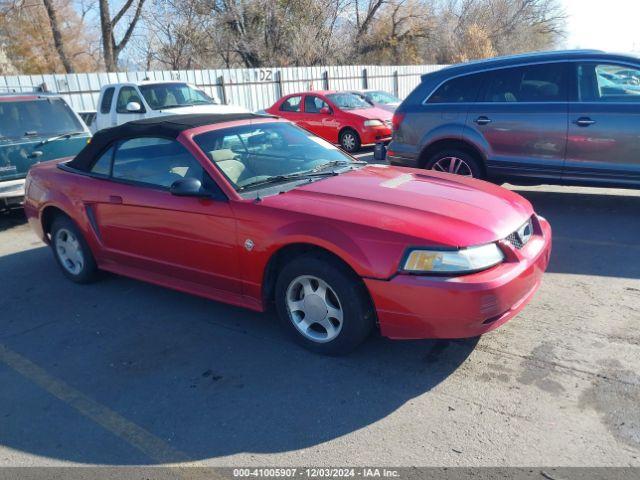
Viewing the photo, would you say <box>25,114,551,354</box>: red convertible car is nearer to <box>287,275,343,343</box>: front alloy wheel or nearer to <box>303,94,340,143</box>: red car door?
<box>287,275,343,343</box>: front alloy wheel

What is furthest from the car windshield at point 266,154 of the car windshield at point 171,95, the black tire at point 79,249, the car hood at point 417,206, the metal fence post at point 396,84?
the metal fence post at point 396,84

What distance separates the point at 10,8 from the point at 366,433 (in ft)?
102

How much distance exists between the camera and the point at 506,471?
2.54 metres

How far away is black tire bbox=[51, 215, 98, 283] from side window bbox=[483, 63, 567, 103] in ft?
16.4

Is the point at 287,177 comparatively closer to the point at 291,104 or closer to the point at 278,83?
the point at 291,104

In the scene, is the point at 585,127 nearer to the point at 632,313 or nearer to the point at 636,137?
the point at 636,137

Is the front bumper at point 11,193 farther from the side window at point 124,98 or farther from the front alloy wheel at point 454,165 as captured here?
the front alloy wheel at point 454,165

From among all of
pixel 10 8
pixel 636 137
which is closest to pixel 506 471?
pixel 636 137

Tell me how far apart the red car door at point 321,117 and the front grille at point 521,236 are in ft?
32.2

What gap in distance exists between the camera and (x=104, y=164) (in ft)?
16.1

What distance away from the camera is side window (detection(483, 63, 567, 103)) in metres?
6.41

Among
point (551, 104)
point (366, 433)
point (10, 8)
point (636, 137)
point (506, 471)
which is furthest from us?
point (10, 8)

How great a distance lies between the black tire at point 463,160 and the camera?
7008mm

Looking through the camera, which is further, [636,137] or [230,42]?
[230,42]
